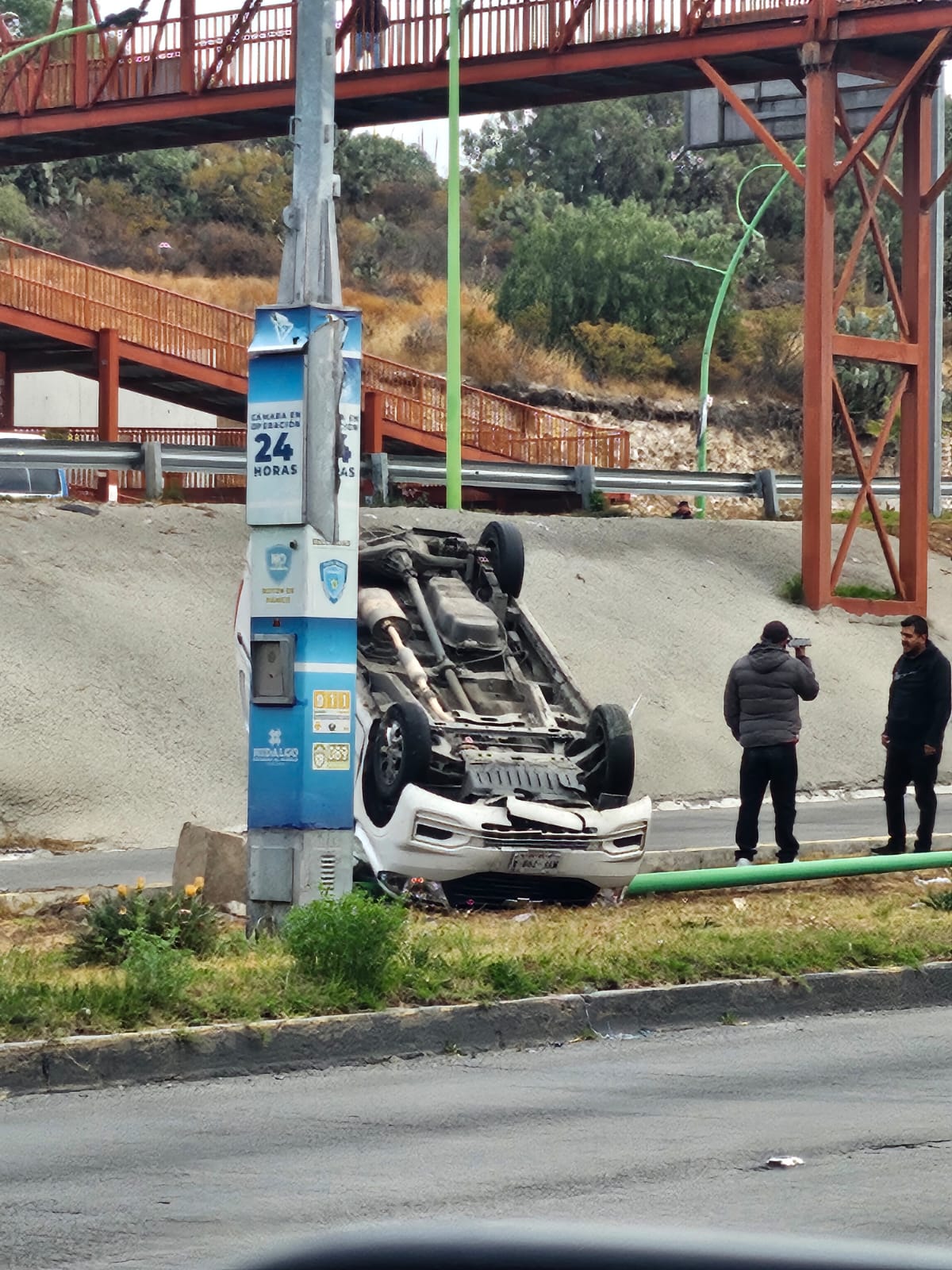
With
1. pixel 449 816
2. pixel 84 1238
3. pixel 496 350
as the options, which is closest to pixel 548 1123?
pixel 84 1238

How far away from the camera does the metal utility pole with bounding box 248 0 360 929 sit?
10.9 metres

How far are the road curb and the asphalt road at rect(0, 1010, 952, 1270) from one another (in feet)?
0.42

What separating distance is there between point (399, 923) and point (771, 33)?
23132 mm

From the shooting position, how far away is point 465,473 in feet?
102

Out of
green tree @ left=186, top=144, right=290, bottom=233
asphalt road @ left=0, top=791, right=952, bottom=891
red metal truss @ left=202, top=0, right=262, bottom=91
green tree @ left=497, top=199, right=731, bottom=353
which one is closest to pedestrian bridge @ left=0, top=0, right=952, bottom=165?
red metal truss @ left=202, top=0, right=262, bottom=91

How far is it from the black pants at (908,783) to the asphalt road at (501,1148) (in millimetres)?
6143

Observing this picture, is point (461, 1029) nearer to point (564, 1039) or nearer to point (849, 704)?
point (564, 1039)

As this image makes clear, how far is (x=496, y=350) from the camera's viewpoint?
5834 centimetres

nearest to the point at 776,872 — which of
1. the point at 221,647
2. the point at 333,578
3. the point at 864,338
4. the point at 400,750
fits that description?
the point at 400,750

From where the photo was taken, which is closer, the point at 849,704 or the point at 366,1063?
the point at 366,1063

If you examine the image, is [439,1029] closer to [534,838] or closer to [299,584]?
[299,584]

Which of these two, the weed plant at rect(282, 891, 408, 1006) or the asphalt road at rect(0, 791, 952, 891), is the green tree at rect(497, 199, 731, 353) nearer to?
the asphalt road at rect(0, 791, 952, 891)

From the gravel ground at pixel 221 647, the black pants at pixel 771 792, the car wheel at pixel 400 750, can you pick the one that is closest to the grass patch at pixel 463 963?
the car wheel at pixel 400 750

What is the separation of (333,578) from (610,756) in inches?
144
